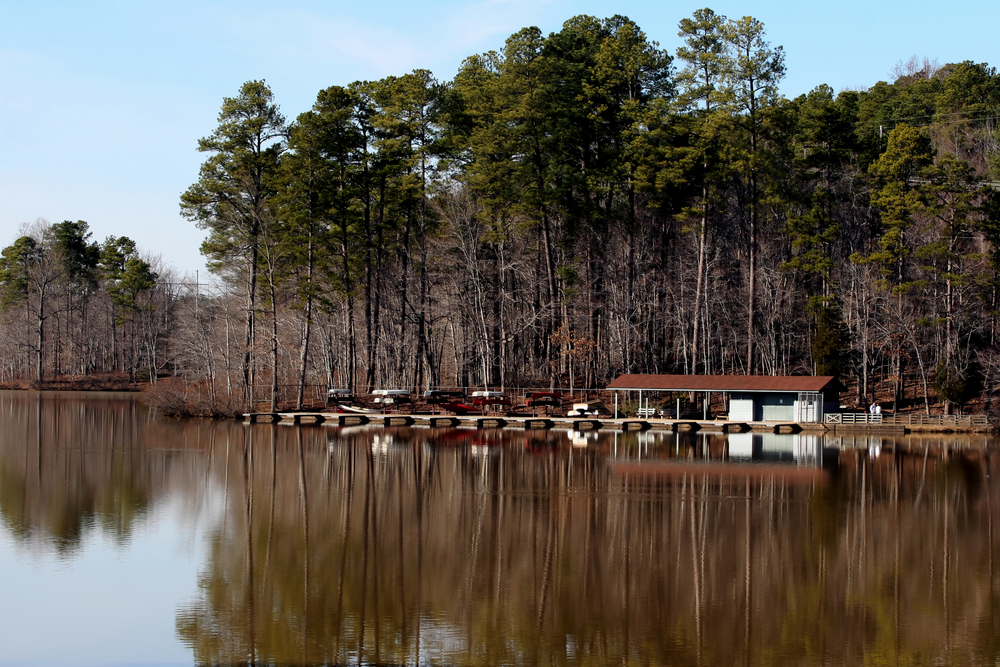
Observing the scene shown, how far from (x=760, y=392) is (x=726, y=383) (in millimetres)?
1882

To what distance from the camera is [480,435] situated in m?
49.5

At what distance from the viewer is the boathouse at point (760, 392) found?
5278 centimetres

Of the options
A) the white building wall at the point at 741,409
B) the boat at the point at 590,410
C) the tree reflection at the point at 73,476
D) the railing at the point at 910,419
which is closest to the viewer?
the tree reflection at the point at 73,476

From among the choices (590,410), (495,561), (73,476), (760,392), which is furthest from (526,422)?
(495,561)

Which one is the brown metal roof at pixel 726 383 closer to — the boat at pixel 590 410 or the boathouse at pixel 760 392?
the boathouse at pixel 760 392

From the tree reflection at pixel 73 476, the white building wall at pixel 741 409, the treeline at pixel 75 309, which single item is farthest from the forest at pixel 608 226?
the treeline at pixel 75 309

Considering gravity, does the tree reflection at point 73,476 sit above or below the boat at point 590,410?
below

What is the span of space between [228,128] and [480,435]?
24475 millimetres

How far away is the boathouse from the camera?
2078 inches

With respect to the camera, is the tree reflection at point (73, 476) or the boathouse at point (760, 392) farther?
the boathouse at point (760, 392)

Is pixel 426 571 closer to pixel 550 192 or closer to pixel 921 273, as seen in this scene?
pixel 550 192

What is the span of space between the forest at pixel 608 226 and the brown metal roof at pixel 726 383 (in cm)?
373

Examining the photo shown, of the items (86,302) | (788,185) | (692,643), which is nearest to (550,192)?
(788,185)

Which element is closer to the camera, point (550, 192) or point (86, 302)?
point (550, 192)
